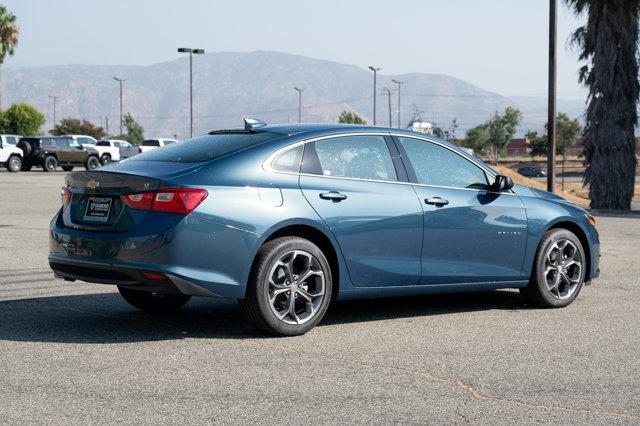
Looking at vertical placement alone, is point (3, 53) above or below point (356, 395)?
above

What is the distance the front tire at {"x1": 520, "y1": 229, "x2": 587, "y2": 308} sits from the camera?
9.55m

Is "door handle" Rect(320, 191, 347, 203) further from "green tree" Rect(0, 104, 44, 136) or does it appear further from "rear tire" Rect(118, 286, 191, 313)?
"green tree" Rect(0, 104, 44, 136)

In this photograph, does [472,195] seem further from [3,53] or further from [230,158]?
[3,53]

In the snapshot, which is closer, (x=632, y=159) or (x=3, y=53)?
(x=632, y=159)

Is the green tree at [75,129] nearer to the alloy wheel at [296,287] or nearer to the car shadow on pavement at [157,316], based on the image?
the car shadow on pavement at [157,316]

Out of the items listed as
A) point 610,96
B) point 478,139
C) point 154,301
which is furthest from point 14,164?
point 478,139

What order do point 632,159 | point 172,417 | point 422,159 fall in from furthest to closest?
1. point 632,159
2. point 422,159
3. point 172,417

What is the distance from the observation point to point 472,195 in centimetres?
911

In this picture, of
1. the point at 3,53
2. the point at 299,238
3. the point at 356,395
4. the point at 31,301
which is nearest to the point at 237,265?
the point at 299,238

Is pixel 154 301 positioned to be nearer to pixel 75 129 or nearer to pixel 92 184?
pixel 92 184

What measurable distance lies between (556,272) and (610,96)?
1092 inches

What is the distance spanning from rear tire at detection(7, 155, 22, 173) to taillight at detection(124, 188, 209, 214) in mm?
46545

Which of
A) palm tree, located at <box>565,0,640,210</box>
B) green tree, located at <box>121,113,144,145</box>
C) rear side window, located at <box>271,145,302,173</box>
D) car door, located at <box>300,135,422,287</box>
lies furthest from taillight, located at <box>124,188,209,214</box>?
green tree, located at <box>121,113,144,145</box>

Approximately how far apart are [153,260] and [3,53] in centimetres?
7744
